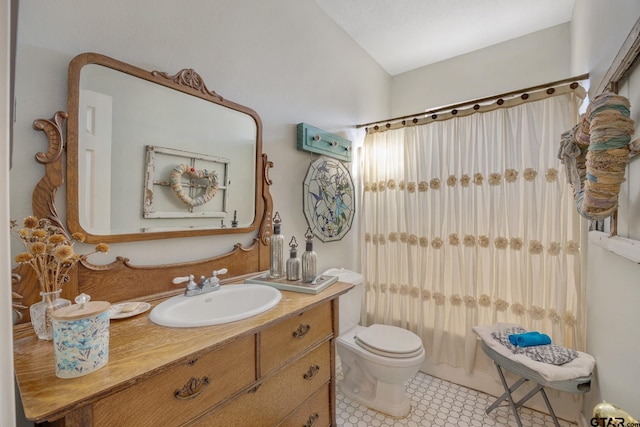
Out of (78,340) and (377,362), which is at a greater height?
(78,340)

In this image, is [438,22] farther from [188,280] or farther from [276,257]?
[188,280]

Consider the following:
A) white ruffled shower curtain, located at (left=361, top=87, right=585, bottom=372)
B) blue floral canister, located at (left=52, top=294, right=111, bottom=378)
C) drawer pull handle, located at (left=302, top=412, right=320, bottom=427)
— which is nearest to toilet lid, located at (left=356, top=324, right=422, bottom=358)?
white ruffled shower curtain, located at (left=361, top=87, right=585, bottom=372)

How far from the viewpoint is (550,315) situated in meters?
1.81

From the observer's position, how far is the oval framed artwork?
6.66ft

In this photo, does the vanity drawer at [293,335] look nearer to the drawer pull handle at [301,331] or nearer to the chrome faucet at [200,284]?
the drawer pull handle at [301,331]

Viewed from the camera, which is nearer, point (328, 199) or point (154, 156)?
point (154, 156)

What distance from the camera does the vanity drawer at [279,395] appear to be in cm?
94

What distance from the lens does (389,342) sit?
182cm

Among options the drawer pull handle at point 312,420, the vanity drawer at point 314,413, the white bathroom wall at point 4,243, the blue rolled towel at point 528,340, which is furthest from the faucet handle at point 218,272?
the blue rolled towel at point 528,340

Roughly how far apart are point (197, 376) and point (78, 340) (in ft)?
1.08

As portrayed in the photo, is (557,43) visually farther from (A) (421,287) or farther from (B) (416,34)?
(A) (421,287)

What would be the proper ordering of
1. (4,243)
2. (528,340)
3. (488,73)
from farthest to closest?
(488,73) → (528,340) → (4,243)

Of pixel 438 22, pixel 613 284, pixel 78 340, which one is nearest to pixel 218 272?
pixel 78 340

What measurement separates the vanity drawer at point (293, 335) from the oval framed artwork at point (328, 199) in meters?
0.80
